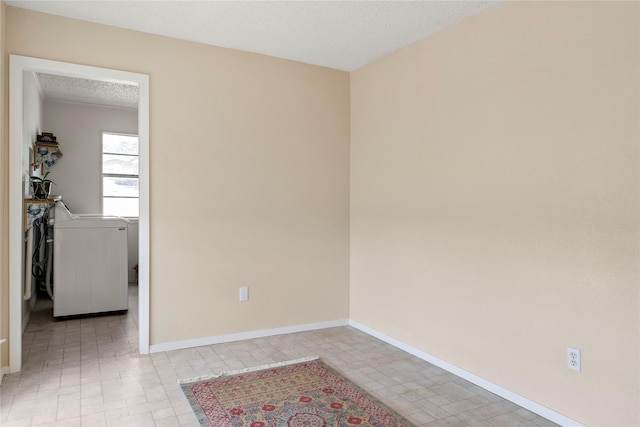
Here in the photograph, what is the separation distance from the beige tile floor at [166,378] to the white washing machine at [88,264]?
349 mm

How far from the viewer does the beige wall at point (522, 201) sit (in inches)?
77.6

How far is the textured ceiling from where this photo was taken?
4.65 metres

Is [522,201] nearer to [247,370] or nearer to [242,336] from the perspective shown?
[247,370]

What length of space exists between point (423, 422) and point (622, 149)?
1633 mm

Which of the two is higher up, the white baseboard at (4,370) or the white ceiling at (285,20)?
the white ceiling at (285,20)

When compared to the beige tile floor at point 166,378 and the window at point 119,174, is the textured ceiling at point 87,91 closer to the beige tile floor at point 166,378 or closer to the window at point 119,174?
the window at point 119,174

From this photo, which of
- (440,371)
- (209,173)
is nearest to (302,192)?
(209,173)

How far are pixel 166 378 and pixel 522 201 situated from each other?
244 cm

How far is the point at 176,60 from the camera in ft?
10.7

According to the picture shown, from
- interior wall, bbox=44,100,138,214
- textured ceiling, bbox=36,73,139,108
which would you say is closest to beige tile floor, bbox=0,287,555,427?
interior wall, bbox=44,100,138,214

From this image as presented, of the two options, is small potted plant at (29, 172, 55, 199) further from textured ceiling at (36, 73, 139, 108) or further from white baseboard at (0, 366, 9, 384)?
white baseboard at (0, 366, 9, 384)

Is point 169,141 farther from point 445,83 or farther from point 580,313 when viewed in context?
point 580,313

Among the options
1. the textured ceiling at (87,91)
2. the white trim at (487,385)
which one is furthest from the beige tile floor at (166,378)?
the textured ceiling at (87,91)

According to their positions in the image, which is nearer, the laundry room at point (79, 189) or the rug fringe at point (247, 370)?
the rug fringe at point (247, 370)
